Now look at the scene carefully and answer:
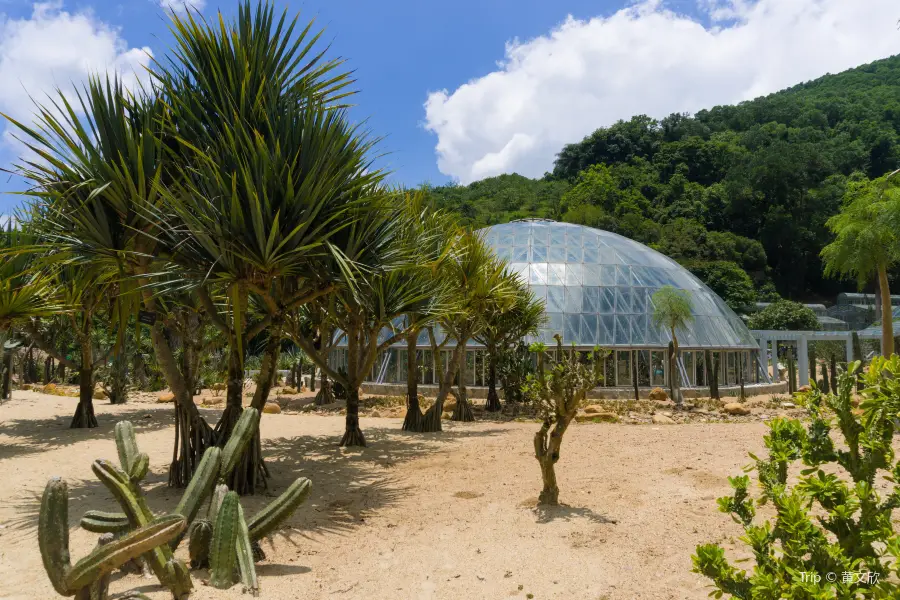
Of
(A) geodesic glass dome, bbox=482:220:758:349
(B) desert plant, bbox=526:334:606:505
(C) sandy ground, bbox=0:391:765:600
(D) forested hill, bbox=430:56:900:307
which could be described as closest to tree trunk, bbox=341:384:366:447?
(C) sandy ground, bbox=0:391:765:600

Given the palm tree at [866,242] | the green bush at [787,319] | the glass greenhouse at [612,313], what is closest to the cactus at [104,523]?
the palm tree at [866,242]

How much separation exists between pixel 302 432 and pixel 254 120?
25.8ft

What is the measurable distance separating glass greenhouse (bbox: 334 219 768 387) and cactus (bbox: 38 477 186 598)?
19018mm

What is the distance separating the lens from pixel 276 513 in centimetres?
498

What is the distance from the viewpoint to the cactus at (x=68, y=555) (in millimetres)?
3486

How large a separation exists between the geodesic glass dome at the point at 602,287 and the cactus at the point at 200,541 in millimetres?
19263

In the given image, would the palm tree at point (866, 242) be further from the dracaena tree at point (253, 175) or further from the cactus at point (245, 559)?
the cactus at point (245, 559)

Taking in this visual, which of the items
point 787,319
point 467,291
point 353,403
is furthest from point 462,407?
point 787,319

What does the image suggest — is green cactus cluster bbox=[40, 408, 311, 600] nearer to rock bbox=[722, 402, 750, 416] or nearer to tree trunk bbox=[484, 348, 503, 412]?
tree trunk bbox=[484, 348, 503, 412]

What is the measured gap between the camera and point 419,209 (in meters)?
12.0

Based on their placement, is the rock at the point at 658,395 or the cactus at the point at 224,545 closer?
the cactus at the point at 224,545

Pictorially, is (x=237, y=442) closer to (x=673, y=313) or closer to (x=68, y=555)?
(x=68, y=555)

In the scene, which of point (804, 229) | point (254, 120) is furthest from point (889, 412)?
point (804, 229)

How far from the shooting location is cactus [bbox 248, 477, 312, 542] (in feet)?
16.2
